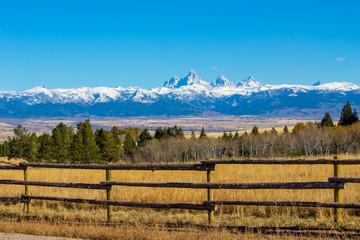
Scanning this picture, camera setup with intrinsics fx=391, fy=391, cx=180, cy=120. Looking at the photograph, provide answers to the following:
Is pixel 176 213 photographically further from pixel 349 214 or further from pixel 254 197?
pixel 349 214

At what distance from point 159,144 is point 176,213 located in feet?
239

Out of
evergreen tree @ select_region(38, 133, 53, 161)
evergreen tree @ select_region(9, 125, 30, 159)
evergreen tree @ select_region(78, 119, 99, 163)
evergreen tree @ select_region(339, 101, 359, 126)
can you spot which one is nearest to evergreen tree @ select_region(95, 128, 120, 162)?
evergreen tree @ select_region(78, 119, 99, 163)

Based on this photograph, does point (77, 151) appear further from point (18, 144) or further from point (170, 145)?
point (170, 145)

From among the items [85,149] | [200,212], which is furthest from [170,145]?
[200,212]

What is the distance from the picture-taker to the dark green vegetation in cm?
6288

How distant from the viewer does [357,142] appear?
188ft

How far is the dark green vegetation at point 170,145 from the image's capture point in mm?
62875

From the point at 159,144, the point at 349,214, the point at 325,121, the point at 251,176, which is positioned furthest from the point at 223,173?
the point at 325,121

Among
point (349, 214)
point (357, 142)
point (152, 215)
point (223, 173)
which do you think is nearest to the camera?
point (349, 214)

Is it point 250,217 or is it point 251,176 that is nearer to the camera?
point 250,217

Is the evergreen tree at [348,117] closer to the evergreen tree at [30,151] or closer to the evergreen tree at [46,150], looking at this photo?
the evergreen tree at [46,150]

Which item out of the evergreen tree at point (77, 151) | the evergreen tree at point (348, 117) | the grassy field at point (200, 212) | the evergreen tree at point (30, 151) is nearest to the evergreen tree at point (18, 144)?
the evergreen tree at point (30, 151)

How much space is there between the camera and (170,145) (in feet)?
274

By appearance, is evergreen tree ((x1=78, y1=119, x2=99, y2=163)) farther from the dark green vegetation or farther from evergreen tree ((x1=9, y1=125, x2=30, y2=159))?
evergreen tree ((x1=9, y1=125, x2=30, y2=159))
